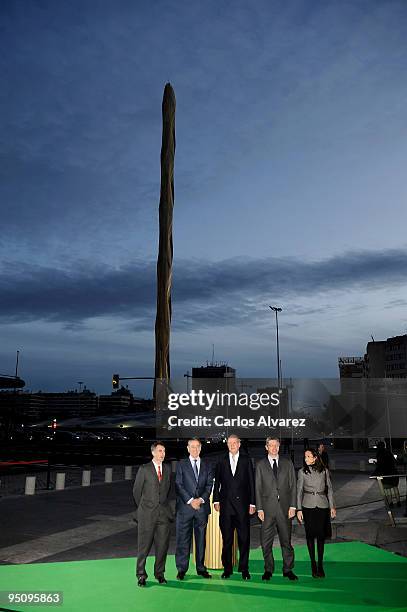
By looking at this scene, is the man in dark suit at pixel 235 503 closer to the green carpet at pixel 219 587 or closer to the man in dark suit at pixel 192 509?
the man in dark suit at pixel 192 509

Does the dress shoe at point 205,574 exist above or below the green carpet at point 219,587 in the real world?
above

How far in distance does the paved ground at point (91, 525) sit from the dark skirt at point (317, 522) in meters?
2.91

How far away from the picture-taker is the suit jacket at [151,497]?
773 centimetres

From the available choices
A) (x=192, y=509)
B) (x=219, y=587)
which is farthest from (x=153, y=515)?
(x=219, y=587)

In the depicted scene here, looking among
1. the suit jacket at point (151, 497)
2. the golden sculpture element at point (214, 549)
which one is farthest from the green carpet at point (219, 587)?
the suit jacket at point (151, 497)

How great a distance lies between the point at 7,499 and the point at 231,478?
40.1 ft

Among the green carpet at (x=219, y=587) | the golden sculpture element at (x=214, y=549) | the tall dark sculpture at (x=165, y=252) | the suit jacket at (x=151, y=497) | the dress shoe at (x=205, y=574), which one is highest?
the tall dark sculpture at (x=165, y=252)

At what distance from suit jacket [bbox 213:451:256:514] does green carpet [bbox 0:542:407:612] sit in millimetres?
1039

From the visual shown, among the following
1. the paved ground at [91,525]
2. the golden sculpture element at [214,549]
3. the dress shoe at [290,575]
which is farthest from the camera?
the paved ground at [91,525]

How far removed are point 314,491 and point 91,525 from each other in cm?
716

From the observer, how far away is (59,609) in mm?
6660

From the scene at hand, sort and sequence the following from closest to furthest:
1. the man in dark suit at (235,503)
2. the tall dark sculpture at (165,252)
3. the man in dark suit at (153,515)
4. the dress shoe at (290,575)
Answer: the man in dark suit at (153,515)
the dress shoe at (290,575)
the man in dark suit at (235,503)
the tall dark sculpture at (165,252)


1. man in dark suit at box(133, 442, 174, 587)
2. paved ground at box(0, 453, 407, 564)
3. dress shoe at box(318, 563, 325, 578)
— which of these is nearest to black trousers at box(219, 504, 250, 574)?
man in dark suit at box(133, 442, 174, 587)

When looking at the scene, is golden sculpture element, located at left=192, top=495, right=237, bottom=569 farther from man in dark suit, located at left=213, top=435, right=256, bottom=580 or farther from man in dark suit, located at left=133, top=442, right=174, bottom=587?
man in dark suit, located at left=133, top=442, right=174, bottom=587
